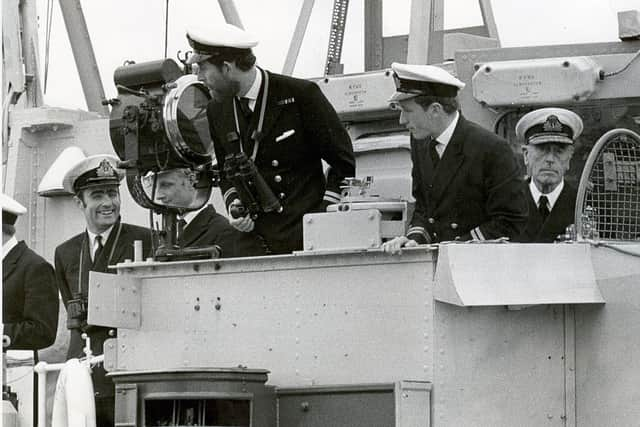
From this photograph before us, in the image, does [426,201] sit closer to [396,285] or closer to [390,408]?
[396,285]

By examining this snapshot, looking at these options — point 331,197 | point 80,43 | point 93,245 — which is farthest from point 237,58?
point 80,43

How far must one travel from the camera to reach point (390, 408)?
288 inches

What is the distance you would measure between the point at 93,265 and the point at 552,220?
256 centimetres

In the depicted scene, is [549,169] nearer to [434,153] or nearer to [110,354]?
[434,153]

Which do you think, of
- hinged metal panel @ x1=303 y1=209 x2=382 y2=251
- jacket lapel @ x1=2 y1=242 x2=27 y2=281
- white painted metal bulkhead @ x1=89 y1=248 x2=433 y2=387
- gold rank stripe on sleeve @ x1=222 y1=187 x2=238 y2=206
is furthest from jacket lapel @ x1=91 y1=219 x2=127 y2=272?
hinged metal panel @ x1=303 y1=209 x2=382 y2=251

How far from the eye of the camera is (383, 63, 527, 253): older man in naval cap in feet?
26.1

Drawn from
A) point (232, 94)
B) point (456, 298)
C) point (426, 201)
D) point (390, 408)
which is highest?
point (232, 94)

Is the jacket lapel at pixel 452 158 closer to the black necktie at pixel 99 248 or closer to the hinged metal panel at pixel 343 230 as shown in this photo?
the hinged metal panel at pixel 343 230

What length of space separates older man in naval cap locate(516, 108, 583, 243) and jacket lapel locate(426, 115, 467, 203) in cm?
50

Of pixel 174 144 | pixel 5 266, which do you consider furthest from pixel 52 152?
pixel 174 144

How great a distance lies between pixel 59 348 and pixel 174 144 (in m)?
3.78

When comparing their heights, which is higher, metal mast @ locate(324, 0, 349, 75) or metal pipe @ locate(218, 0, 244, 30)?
metal pipe @ locate(218, 0, 244, 30)

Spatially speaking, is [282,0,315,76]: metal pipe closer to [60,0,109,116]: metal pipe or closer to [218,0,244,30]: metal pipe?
[218,0,244,30]: metal pipe

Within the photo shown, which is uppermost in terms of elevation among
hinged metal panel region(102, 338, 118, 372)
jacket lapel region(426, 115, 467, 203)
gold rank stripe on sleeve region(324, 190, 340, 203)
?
jacket lapel region(426, 115, 467, 203)
